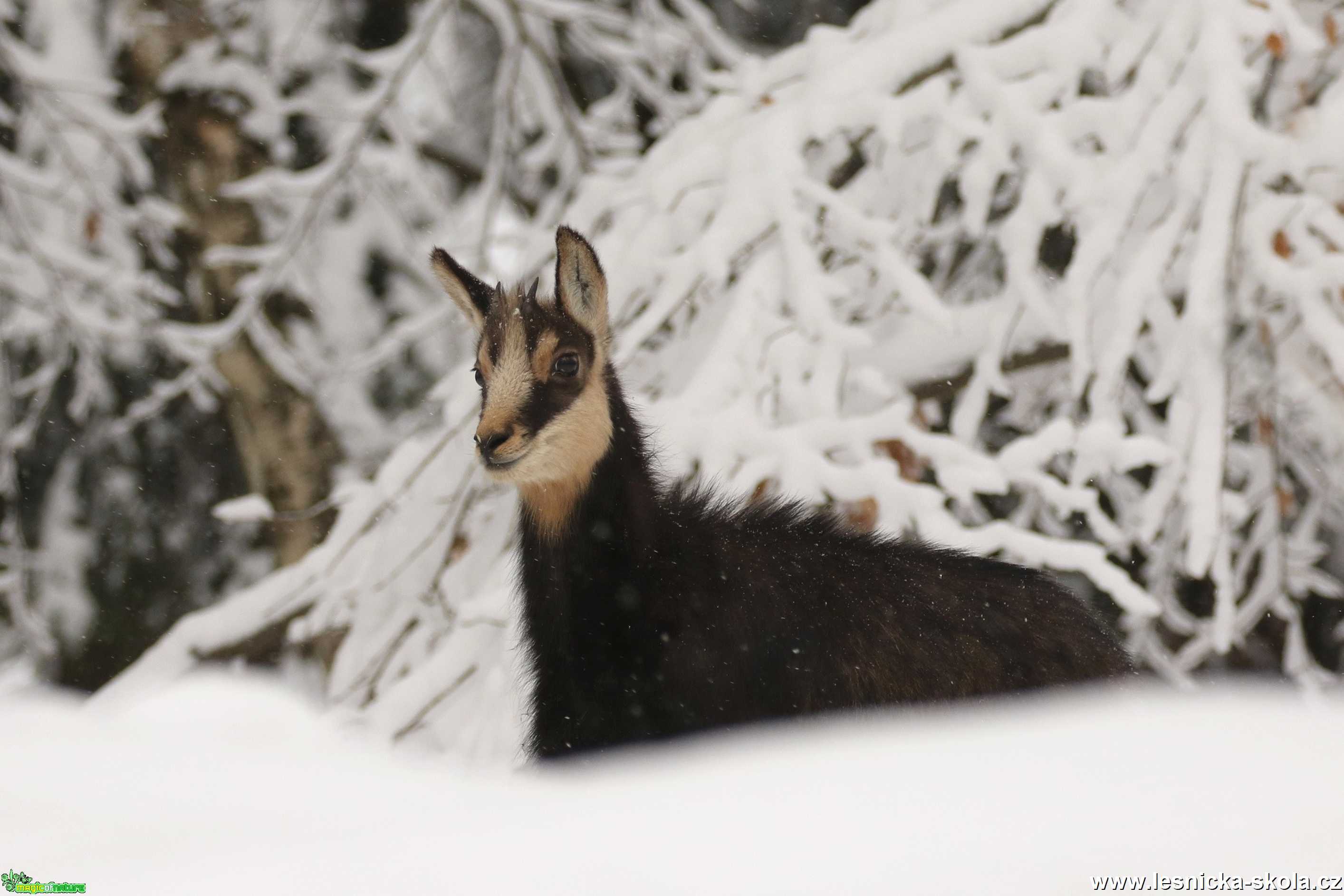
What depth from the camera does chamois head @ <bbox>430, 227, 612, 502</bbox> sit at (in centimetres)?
289

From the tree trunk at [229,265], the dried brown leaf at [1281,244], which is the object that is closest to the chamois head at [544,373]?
the dried brown leaf at [1281,244]

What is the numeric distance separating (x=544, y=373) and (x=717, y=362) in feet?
2.96

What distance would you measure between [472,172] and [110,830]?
649 cm

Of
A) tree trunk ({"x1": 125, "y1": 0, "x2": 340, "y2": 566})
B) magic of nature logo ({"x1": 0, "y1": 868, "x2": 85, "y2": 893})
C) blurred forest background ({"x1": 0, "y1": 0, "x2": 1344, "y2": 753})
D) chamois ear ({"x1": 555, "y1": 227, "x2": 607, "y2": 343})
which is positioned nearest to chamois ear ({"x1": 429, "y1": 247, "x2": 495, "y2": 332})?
chamois ear ({"x1": 555, "y1": 227, "x2": 607, "y2": 343})

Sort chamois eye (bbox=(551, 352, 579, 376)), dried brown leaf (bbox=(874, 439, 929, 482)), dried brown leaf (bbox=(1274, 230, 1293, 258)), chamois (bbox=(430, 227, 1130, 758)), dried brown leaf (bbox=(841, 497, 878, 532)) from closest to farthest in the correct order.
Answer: chamois (bbox=(430, 227, 1130, 758)) → chamois eye (bbox=(551, 352, 579, 376)) → dried brown leaf (bbox=(841, 497, 878, 532)) → dried brown leaf (bbox=(1274, 230, 1293, 258)) → dried brown leaf (bbox=(874, 439, 929, 482))

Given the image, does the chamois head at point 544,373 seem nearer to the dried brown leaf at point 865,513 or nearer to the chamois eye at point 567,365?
→ the chamois eye at point 567,365

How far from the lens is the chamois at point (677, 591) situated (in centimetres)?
278

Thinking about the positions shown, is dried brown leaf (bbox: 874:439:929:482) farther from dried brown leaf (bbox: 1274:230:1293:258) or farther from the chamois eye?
the chamois eye

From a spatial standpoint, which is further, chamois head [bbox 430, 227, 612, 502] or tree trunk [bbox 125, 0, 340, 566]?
tree trunk [bbox 125, 0, 340, 566]

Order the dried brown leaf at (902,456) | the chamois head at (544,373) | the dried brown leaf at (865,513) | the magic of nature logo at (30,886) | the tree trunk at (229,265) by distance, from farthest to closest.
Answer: the tree trunk at (229,265)
the dried brown leaf at (902,456)
the dried brown leaf at (865,513)
the chamois head at (544,373)
the magic of nature logo at (30,886)

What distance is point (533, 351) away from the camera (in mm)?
3035

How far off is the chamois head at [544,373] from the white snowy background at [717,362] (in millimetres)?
443

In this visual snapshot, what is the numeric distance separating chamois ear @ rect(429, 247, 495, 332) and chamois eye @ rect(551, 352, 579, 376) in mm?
245

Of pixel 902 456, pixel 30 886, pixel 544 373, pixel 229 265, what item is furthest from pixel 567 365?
pixel 229 265
